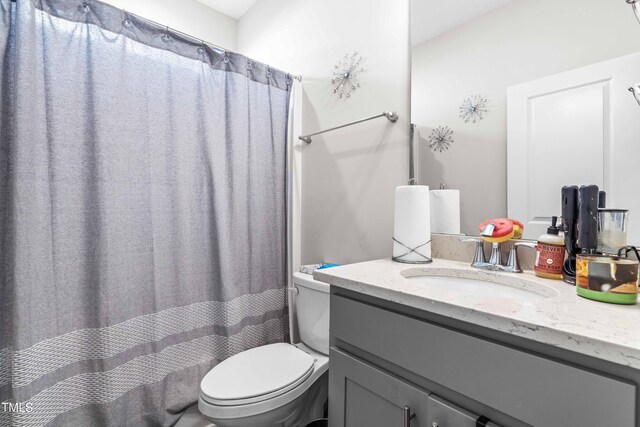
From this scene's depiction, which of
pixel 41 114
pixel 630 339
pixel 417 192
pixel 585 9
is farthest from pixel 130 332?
pixel 585 9

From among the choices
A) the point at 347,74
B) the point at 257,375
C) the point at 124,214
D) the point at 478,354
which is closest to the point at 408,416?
the point at 478,354

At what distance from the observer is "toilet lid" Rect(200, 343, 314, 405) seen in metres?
1.07

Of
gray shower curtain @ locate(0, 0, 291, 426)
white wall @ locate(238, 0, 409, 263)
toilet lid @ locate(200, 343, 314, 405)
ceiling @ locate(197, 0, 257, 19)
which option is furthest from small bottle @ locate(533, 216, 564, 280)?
ceiling @ locate(197, 0, 257, 19)

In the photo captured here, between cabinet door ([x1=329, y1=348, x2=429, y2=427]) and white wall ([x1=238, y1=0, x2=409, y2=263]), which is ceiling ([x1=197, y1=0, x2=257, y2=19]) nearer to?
white wall ([x1=238, y1=0, x2=409, y2=263])

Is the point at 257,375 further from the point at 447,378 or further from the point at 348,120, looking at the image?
the point at 348,120

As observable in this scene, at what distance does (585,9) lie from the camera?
859mm

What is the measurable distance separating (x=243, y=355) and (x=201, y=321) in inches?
12.5

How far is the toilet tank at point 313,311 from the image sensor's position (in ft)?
4.46

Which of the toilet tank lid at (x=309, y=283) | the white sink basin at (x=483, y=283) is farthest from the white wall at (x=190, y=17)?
the white sink basin at (x=483, y=283)

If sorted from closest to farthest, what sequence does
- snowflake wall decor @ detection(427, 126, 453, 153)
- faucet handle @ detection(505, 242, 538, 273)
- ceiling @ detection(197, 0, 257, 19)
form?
faucet handle @ detection(505, 242, 538, 273) < snowflake wall decor @ detection(427, 126, 453, 153) < ceiling @ detection(197, 0, 257, 19)

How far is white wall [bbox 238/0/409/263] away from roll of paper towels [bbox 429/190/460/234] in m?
0.18

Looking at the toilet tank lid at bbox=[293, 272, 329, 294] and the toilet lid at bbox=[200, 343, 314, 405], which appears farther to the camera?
the toilet tank lid at bbox=[293, 272, 329, 294]

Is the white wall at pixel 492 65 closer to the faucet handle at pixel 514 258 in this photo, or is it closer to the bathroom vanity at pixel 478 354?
the faucet handle at pixel 514 258

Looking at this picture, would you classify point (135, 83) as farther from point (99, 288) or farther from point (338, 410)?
point (338, 410)
